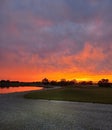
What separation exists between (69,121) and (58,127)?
1.42 meters

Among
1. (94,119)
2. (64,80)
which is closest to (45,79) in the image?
(64,80)

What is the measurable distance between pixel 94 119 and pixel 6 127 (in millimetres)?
4577

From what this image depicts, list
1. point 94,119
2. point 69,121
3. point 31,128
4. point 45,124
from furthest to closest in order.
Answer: point 94,119, point 69,121, point 45,124, point 31,128

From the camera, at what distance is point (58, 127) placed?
9.48m

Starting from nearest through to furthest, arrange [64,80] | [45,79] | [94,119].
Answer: [94,119], [64,80], [45,79]

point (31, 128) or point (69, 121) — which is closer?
point (31, 128)

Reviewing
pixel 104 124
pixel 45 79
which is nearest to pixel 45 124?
pixel 104 124

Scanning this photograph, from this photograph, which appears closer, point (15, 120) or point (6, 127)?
point (6, 127)

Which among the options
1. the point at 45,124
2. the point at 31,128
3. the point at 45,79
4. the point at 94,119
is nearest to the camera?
the point at 31,128

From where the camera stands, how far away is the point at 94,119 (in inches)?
454

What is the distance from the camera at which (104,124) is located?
10250mm

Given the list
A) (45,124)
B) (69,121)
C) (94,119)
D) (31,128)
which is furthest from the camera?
(94,119)

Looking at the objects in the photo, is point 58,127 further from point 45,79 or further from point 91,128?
point 45,79

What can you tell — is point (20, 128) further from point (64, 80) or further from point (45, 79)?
point (45, 79)
